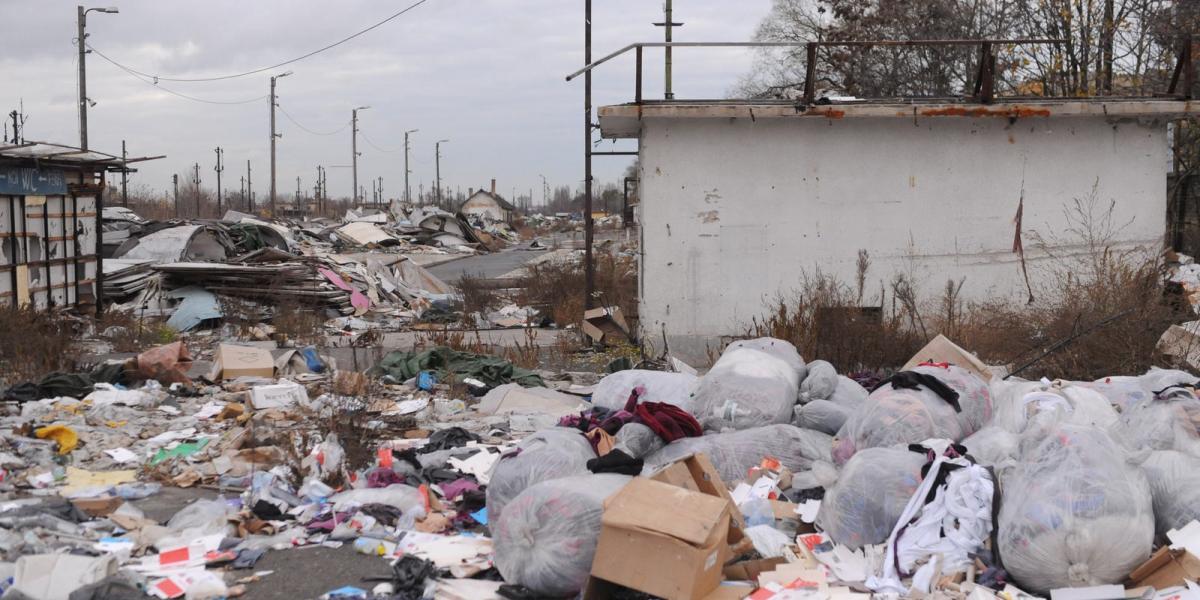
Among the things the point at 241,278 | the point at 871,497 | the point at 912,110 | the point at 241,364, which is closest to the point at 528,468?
the point at 871,497

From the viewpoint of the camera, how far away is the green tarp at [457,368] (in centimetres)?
962

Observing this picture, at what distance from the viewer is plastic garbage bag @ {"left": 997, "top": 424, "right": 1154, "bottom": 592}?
4141 mm

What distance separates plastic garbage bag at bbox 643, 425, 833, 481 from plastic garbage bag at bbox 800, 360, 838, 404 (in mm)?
821

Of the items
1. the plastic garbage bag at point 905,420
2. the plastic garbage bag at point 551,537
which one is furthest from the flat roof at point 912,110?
the plastic garbage bag at point 551,537

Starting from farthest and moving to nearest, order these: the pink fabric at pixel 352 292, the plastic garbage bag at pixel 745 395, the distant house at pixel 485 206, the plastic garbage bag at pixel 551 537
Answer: the distant house at pixel 485 206
the pink fabric at pixel 352 292
the plastic garbage bag at pixel 745 395
the plastic garbage bag at pixel 551 537

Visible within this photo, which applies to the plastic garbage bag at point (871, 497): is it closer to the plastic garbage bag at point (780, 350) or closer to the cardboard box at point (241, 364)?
the plastic garbage bag at point (780, 350)

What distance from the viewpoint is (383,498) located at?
5668 millimetres

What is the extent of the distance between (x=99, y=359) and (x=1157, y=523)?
10.3 m

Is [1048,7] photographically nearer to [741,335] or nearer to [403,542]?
[741,335]

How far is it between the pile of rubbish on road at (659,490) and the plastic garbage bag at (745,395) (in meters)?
0.02

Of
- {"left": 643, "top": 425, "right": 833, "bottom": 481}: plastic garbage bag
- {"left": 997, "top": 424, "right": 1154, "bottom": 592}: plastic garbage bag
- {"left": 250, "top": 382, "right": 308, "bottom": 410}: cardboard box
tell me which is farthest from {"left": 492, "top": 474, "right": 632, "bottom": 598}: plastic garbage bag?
{"left": 250, "top": 382, "right": 308, "bottom": 410}: cardboard box

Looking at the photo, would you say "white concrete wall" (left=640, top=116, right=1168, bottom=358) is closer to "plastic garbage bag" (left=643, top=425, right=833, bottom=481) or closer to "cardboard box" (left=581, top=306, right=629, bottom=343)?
"cardboard box" (left=581, top=306, right=629, bottom=343)

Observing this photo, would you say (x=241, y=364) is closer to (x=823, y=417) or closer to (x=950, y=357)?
(x=823, y=417)

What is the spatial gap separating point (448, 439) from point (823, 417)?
250cm
